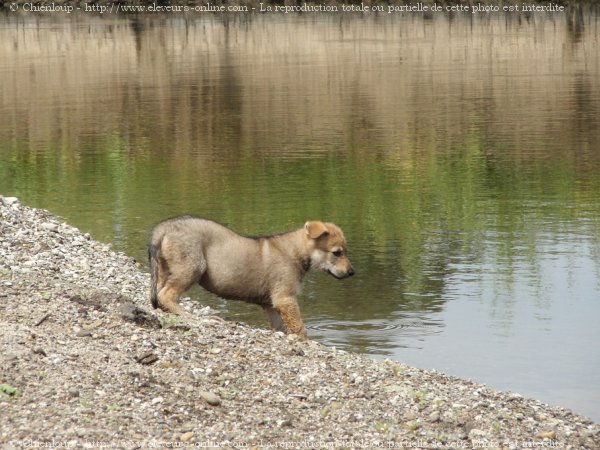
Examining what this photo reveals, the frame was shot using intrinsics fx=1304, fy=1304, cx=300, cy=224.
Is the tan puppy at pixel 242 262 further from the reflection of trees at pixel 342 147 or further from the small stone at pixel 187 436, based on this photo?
the small stone at pixel 187 436

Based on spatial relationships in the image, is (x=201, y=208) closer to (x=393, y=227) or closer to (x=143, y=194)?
(x=143, y=194)

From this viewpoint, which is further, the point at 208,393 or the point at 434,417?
the point at 434,417

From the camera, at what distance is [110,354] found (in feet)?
35.3

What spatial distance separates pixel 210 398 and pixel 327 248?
4393mm

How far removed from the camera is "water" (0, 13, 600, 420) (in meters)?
15.5

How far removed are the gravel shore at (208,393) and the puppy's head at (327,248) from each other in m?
1.38

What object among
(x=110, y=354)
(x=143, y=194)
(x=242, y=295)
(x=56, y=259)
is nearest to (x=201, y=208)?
(x=143, y=194)

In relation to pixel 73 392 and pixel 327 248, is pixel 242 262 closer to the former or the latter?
pixel 327 248

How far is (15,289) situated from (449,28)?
67957mm

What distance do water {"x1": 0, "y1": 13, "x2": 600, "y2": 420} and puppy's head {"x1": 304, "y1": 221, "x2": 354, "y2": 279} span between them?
0.92 metres

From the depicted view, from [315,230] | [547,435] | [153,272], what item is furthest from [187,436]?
[315,230]

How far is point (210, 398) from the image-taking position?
1006cm

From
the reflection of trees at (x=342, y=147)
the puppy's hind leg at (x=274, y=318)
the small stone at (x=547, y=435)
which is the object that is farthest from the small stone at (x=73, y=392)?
the reflection of trees at (x=342, y=147)

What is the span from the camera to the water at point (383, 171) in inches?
609
